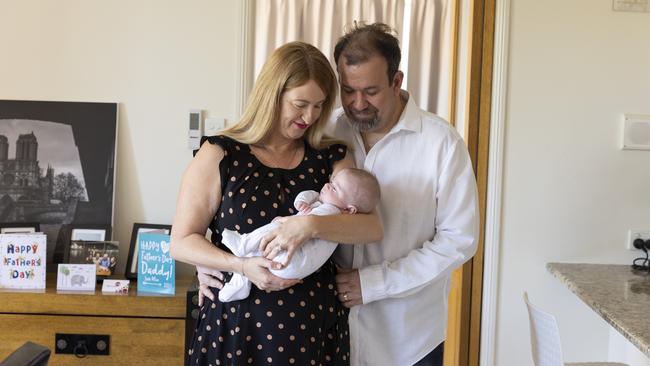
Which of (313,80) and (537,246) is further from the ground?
(313,80)

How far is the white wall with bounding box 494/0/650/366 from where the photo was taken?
109 inches

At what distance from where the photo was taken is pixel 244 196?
1543 millimetres

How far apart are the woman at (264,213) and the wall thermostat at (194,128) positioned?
1167 millimetres

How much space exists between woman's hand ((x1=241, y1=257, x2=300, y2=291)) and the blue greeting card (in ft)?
3.61

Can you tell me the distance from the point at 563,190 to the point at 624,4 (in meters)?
0.85

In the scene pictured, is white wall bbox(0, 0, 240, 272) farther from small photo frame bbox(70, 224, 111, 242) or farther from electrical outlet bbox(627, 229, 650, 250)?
electrical outlet bbox(627, 229, 650, 250)

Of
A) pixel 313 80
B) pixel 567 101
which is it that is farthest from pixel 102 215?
pixel 567 101

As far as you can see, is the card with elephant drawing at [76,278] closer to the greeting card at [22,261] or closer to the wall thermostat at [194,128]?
the greeting card at [22,261]

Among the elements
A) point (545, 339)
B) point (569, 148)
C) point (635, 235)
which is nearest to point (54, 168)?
point (545, 339)

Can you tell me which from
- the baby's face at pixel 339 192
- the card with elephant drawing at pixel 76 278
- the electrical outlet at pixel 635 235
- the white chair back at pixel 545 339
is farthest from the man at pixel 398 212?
the electrical outlet at pixel 635 235

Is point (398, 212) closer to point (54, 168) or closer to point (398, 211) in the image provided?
point (398, 211)

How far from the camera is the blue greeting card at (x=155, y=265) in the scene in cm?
249

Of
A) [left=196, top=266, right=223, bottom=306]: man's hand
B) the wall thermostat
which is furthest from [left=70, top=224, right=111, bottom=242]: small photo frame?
[left=196, top=266, right=223, bottom=306]: man's hand

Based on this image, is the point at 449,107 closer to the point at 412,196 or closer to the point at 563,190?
the point at 563,190
